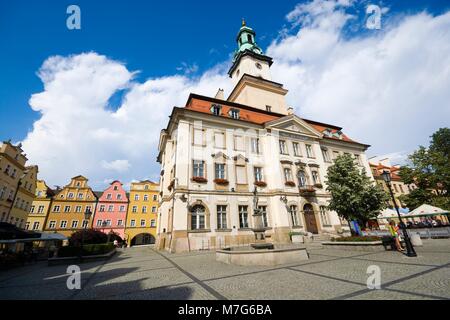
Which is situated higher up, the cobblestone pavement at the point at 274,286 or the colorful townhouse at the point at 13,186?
the colorful townhouse at the point at 13,186

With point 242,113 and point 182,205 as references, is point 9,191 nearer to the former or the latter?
point 182,205

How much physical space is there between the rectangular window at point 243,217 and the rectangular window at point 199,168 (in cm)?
511

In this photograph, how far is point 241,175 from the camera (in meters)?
20.9

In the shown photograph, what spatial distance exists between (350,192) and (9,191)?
38912mm

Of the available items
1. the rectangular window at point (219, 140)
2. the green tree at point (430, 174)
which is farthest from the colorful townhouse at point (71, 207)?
the green tree at point (430, 174)

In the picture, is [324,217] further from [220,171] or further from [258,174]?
[220,171]

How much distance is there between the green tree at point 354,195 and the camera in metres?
14.9

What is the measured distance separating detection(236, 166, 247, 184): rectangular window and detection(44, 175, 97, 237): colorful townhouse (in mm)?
33677

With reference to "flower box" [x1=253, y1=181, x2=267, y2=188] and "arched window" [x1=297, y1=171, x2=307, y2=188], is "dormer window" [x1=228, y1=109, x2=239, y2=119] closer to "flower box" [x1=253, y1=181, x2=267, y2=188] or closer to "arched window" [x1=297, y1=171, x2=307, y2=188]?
"flower box" [x1=253, y1=181, x2=267, y2=188]

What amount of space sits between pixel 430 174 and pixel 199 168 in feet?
108

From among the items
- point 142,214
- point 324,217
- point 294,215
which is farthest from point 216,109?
point 142,214

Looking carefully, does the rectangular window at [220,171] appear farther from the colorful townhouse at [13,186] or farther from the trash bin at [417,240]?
the colorful townhouse at [13,186]

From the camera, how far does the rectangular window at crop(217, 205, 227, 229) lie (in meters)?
18.3
